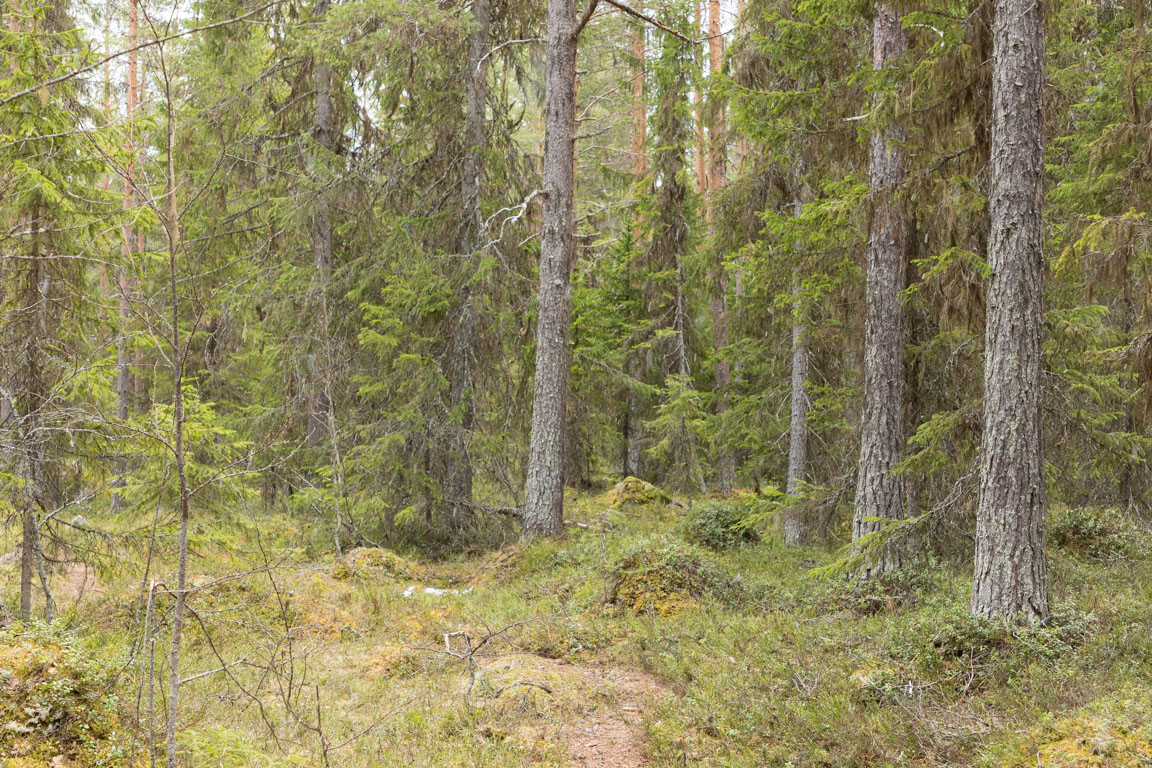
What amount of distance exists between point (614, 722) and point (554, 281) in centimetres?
709

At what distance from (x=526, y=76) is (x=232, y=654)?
10571 mm

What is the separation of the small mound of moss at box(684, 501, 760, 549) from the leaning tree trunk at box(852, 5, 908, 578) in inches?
138

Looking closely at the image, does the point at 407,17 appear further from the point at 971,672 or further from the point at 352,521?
the point at 971,672

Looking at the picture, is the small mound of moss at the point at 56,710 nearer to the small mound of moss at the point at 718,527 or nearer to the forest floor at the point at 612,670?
the forest floor at the point at 612,670

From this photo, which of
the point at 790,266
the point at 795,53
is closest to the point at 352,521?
the point at 790,266

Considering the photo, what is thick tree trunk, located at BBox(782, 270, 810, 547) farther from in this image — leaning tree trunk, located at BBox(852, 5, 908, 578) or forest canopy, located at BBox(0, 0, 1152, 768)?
leaning tree trunk, located at BBox(852, 5, 908, 578)

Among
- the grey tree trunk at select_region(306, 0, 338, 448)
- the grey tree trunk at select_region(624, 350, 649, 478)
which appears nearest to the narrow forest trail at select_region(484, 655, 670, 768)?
the grey tree trunk at select_region(306, 0, 338, 448)

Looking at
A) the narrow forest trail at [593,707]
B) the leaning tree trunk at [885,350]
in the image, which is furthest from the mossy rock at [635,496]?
the narrow forest trail at [593,707]

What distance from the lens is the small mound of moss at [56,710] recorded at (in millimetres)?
4031

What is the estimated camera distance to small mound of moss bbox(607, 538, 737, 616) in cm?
898

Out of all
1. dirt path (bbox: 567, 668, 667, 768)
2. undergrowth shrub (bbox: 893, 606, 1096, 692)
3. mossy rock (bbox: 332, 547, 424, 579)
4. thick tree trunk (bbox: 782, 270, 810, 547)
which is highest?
thick tree trunk (bbox: 782, 270, 810, 547)

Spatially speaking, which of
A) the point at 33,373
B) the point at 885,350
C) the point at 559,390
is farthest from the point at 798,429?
the point at 33,373

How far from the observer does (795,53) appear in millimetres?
10414

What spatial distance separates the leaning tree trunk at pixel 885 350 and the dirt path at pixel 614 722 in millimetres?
3573
